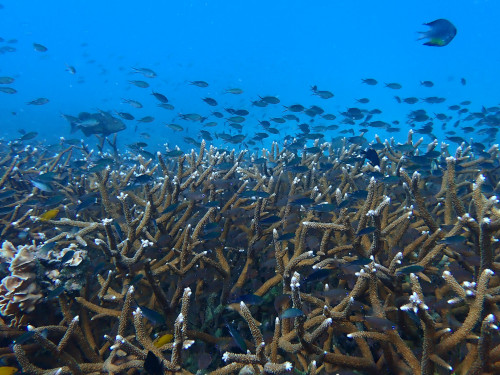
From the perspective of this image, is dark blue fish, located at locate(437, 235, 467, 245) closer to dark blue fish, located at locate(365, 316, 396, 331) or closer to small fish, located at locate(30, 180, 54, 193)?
dark blue fish, located at locate(365, 316, 396, 331)

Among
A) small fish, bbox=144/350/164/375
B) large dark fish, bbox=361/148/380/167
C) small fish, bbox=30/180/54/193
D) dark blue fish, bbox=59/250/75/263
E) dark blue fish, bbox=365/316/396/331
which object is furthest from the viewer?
large dark fish, bbox=361/148/380/167

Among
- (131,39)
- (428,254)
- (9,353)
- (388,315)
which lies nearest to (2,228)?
(9,353)

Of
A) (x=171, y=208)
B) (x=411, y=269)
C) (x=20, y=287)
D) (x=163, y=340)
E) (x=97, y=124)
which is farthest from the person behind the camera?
(x=97, y=124)

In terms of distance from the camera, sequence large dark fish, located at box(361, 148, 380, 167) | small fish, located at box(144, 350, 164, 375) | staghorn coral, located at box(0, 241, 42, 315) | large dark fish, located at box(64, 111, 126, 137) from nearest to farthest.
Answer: small fish, located at box(144, 350, 164, 375), staghorn coral, located at box(0, 241, 42, 315), large dark fish, located at box(361, 148, 380, 167), large dark fish, located at box(64, 111, 126, 137)

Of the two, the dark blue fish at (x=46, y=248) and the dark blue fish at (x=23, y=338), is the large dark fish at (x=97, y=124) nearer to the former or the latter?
the dark blue fish at (x=46, y=248)

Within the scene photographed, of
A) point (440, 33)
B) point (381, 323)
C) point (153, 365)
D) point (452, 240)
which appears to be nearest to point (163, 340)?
point (153, 365)

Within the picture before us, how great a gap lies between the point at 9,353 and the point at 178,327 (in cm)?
193

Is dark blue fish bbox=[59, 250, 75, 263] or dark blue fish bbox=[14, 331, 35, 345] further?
dark blue fish bbox=[59, 250, 75, 263]

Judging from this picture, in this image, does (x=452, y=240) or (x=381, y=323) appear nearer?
(x=381, y=323)

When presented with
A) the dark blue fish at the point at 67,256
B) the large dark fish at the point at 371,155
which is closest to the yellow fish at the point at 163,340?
the dark blue fish at the point at 67,256

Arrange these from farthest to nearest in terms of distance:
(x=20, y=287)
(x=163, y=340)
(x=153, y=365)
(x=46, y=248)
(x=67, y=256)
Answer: (x=46, y=248)
(x=67, y=256)
(x=20, y=287)
(x=163, y=340)
(x=153, y=365)

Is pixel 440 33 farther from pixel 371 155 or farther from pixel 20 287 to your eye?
pixel 20 287

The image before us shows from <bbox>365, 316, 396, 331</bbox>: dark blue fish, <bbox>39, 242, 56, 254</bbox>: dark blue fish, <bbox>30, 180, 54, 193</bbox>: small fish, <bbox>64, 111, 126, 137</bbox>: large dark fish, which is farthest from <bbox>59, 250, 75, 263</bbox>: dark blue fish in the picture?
<bbox>64, 111, 126, 137</bbox>: large dark fish

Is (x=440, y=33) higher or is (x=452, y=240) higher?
(x=440, y=33)
